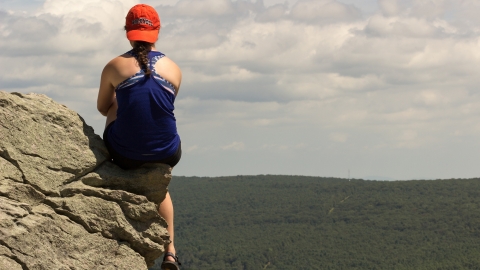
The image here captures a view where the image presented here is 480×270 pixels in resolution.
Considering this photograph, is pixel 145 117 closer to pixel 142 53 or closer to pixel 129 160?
pixel 129 160

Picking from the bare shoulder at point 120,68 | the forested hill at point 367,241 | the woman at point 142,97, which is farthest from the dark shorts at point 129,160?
the forested hill at point 367,241

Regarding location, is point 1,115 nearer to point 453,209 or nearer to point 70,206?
point 70,206

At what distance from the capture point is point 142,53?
27.8 ft

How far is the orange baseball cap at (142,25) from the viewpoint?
28.1ft

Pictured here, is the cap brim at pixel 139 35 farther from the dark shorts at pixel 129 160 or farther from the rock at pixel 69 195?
the rock at pixel 69 195

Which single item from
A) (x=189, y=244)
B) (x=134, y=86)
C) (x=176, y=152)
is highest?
(x=134, y=86)

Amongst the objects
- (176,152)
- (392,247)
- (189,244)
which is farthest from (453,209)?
(176,152)

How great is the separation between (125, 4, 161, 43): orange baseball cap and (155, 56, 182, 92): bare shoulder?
0.29m

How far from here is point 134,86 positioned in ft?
27.5

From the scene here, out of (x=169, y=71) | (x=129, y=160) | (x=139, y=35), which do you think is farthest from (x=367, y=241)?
(x=139, y=35)

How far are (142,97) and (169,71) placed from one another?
494 mm

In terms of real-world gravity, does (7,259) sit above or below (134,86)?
below

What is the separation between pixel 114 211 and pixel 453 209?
186 metres

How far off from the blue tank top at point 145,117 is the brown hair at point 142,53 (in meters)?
0.06
